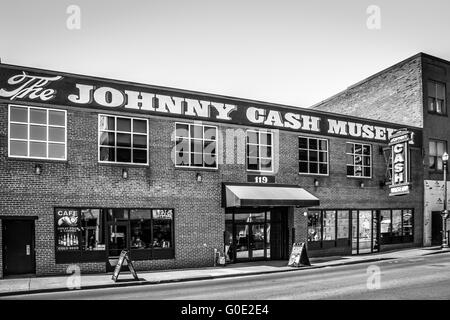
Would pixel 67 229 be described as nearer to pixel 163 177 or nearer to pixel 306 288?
pixel 163 177

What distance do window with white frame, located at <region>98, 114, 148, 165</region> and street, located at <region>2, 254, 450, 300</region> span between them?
20.3ft

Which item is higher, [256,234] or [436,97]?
[436,97]

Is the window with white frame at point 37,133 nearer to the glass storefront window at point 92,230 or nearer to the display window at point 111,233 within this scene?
the display window at point 111,233

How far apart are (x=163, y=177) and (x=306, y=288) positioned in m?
9.07

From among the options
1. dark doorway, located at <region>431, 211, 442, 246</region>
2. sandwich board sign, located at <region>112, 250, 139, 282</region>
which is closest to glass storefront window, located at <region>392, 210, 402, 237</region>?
dark doorway, located at <region>431, 211, 442, 246</region>

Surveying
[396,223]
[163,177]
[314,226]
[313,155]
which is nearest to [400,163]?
[396,223]

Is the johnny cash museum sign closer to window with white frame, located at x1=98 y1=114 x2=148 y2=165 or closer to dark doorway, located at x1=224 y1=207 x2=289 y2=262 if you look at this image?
window with white frame, located at x1=98 y1=114 x2=148 y2=165

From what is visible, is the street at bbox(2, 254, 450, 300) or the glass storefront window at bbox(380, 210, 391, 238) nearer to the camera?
the street at bbox(2, 254, 450, 300)

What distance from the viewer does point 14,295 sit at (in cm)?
1457

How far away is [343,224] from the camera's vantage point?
26.8m

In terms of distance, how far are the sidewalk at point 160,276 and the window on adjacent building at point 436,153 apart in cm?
943

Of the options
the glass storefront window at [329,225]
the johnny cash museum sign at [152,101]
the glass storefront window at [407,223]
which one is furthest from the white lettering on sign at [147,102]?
the glass storefront window at [407,223]

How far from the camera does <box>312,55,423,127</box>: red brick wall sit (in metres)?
31.1

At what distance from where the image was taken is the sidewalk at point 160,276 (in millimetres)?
15594
